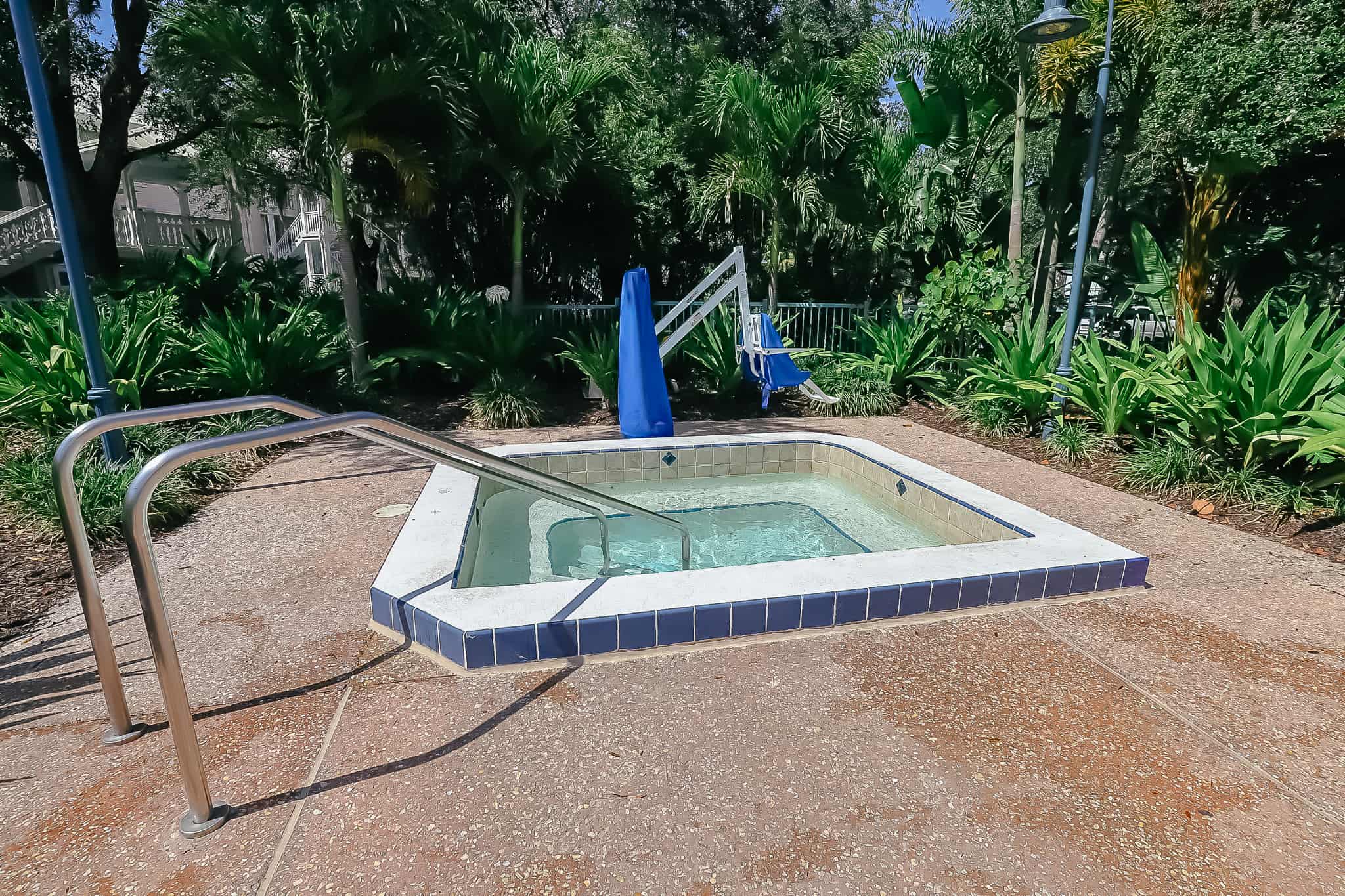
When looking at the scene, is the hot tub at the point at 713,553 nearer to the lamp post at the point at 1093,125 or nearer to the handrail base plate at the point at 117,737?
the handrail base plate at the point at 117,737

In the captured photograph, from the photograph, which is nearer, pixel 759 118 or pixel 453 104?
pixel 453 104

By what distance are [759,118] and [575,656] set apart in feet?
28.2

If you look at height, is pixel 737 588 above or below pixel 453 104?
below

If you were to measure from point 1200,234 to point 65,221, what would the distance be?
38.8ft

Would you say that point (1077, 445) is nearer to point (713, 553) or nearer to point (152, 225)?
point (713, 553)

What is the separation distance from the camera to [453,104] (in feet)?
27.6

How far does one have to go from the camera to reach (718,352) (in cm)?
914

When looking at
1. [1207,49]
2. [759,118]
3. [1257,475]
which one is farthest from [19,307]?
[1207,49]

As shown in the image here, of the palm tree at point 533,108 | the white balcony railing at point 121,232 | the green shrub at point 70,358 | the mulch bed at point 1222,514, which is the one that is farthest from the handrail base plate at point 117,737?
the white balcony railing at point 121,232

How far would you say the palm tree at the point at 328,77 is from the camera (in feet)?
23.6

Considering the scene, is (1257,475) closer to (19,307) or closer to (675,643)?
(675,643)

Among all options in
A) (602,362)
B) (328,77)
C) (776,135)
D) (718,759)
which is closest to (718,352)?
(602,362)

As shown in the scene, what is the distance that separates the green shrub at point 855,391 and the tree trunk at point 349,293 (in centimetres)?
577

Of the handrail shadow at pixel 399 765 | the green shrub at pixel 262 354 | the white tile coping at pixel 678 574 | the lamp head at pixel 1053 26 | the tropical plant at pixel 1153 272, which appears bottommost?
the handrail shadow at pixel 399 765
